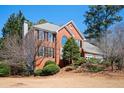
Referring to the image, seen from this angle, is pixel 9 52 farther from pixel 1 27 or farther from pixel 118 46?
pixel 118 46

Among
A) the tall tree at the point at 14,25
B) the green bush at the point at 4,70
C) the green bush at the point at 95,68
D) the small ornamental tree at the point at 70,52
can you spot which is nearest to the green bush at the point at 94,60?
the green bush at the point at 95,68

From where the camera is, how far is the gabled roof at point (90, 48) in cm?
1688

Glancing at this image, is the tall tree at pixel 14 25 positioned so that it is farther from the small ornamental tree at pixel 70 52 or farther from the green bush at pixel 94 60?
the green bush at pixel 94 60

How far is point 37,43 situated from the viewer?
54.4 feet

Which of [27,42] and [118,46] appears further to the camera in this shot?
[27,42]

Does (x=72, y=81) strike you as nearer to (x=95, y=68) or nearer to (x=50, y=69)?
(x=50, y=69)

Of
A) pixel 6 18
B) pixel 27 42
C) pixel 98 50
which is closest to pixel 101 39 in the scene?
Result: pixel 98 50

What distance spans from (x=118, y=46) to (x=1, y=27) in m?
5.37

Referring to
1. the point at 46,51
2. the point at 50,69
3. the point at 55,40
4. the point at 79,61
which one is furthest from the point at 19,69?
the point at 79,61

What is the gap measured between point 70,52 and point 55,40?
1062 mm

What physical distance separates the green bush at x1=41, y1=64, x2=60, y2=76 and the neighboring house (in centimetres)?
51
